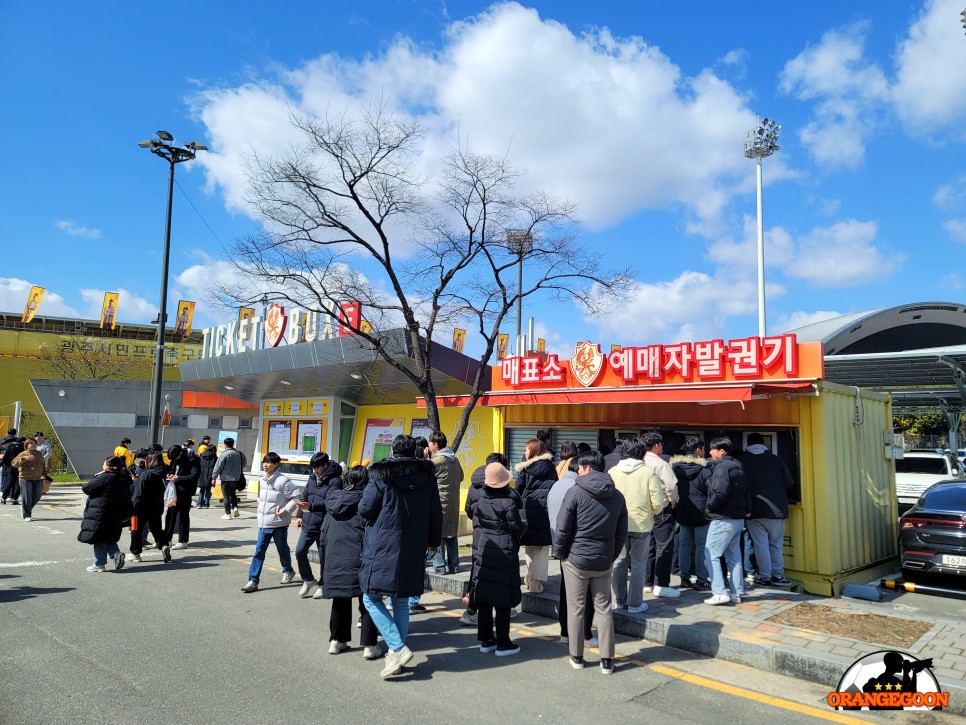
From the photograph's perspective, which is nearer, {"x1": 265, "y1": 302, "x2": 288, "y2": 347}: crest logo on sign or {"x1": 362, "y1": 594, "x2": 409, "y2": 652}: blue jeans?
{"x1": 362, "y1": 594, "x2": 409, "y2": 652}: blue jeans

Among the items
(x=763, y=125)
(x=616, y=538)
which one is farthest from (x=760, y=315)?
(x=616, y=538)

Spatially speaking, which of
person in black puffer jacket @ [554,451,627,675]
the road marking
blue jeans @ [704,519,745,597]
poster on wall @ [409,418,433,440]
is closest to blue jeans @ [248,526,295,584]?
person in black puffer jacket @ [554,451,627,675]

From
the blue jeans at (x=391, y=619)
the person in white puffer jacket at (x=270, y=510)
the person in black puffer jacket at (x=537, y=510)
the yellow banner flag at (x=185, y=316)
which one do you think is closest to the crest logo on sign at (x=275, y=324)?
the person in white puffer jacket at (x=270, y=510)

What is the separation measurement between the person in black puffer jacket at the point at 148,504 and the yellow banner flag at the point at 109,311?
42.7m

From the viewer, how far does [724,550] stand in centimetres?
723

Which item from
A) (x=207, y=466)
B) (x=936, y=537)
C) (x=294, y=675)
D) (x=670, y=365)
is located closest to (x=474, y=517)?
(x=294, y=675)

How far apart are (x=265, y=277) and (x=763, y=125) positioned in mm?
29640

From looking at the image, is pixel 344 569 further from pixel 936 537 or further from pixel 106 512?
pixel 936 537

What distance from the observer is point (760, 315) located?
29672 millimetres

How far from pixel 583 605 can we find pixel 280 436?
16.5 metres

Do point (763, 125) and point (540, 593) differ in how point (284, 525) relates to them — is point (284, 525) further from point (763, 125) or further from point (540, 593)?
point (763, 125)

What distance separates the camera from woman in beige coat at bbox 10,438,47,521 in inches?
531

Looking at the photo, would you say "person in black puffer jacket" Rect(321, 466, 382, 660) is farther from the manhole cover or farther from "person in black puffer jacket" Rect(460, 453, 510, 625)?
the manhole cover

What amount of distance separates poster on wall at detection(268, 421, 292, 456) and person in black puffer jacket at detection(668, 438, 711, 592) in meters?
14.5
